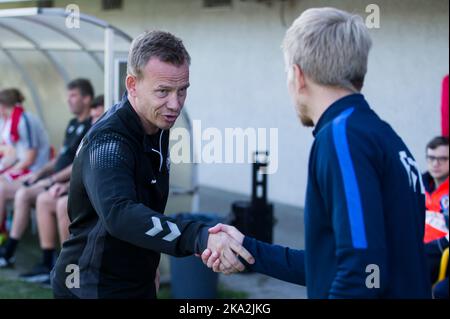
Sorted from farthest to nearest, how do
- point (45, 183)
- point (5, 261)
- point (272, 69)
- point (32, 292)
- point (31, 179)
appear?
point (272, 69), point (31, 179), point (45, 183), point (5, 261), point (32, 292)

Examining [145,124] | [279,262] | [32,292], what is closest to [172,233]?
[279,262]

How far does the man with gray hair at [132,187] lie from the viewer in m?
2.65

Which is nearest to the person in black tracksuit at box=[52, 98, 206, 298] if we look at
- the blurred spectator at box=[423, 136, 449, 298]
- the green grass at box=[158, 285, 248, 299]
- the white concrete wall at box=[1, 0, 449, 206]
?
the blurred spectator at box=[423, 136, 449, 298]

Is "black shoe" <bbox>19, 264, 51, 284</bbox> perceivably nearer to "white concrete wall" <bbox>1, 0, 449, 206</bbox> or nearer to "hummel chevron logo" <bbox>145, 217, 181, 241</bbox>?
"white concrete wall" <bbox>1, 0, 449, 206</bbox>

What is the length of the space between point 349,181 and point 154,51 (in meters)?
1.19

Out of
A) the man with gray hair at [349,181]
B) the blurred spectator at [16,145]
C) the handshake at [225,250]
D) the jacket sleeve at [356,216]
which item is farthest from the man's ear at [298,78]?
the blurred spectator at [16,145]

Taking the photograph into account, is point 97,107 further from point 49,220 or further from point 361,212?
point 361,212

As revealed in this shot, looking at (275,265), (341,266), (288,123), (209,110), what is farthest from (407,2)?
(341,266)

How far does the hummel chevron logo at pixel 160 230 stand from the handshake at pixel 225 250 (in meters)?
0.12

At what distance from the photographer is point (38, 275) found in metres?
7.23

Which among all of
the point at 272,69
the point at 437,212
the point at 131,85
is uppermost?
the point at 272,69

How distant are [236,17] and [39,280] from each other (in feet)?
14.5

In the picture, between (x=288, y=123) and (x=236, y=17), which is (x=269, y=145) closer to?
(x=288, y=123)

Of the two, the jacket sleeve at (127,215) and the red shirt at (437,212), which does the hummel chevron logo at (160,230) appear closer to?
the jacket sleeve at (127,215)
